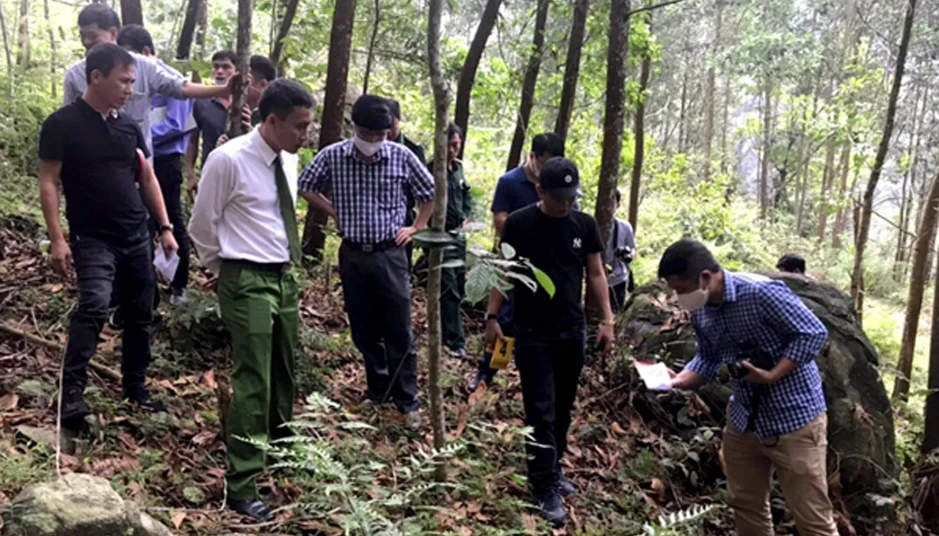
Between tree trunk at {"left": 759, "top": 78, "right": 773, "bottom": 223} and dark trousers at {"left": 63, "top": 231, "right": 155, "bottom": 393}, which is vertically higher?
tree trunk at {"left": 759, "top": 78, "right": 773, "bottom": 223}

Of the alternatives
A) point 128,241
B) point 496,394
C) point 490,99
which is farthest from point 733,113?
point 128,241

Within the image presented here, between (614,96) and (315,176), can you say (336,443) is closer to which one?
(315,176)

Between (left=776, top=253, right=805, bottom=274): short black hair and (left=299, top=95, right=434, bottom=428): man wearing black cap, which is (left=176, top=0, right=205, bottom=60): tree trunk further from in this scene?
(left=776, top=253, right=805, bottom=274): short black hair

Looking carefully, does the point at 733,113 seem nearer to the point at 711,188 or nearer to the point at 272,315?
the point at 711,188

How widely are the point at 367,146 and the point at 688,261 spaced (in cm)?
221

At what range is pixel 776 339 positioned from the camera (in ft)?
13.1

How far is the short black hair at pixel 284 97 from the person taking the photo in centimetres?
362

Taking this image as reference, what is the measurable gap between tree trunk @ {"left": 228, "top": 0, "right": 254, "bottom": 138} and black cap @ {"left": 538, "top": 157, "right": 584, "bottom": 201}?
81.4 inches

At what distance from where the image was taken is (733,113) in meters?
36.8

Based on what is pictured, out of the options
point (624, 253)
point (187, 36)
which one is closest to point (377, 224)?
point (624, 253)

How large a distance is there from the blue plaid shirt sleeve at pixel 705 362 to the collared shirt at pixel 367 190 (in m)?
2.11

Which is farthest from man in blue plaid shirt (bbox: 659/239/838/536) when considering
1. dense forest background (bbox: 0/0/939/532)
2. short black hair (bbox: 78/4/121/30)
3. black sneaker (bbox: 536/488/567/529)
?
short black hair (bbox: 78/4/121/30)

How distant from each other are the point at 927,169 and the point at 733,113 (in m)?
16.1

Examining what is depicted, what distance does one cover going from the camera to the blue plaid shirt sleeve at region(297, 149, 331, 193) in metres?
5.11
